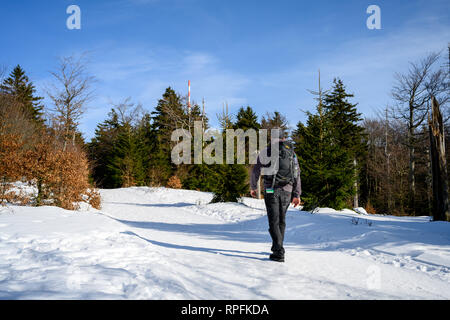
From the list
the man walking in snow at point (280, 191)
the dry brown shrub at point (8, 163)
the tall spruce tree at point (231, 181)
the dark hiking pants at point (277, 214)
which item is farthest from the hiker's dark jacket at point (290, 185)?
the tall spruce tree at point (231, 181)

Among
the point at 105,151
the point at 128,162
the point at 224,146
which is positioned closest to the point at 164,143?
the point at 128,162

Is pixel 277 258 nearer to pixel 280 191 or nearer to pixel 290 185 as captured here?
Answer: pixel 280 191

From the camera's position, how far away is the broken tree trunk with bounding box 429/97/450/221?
26.4ft

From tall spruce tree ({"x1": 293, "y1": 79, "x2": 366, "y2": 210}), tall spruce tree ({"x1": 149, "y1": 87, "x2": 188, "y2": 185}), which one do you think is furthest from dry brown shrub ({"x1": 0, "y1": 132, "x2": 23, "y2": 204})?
A: tall spruce tree ({"x1": 149, "y1": 87, "x2": 188, "y2": 185})

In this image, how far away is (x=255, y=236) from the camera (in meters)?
7.37

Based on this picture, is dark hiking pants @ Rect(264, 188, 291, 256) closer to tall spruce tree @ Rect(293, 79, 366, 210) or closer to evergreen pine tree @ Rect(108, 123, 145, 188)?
tall spruce tree @ Rect(293, 79, 366, 210)

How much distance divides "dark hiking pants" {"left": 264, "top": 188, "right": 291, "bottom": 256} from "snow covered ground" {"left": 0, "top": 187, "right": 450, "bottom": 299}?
0.31 m

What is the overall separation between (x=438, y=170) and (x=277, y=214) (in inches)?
273

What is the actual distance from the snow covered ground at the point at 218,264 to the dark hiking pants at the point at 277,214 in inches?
12.2

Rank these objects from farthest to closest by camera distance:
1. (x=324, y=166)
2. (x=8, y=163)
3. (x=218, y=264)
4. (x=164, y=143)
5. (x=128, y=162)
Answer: (x=164, y=143), (x=128, y=162), (x=324, y=166), (x=8, y=163), (x=218, y=264)

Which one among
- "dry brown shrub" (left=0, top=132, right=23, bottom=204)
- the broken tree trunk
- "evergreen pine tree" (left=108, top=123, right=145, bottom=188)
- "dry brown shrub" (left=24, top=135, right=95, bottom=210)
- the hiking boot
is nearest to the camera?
the hiking boot

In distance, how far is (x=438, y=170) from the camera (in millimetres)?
8305

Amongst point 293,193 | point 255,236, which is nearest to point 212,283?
point 293,193

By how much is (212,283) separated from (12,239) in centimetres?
367
